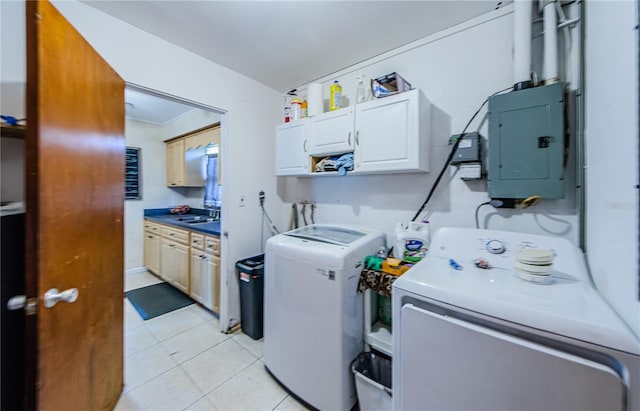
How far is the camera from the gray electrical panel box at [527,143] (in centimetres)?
120

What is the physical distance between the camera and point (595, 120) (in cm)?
102

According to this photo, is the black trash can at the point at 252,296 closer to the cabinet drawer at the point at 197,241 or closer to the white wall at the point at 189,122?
the cabinet drawer at the point at 197,241

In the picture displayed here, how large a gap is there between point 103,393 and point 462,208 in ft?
8.13

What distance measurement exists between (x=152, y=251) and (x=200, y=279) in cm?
154

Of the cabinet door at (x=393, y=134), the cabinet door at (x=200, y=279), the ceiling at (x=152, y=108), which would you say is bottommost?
the cabinet door at (x=200, y=279)

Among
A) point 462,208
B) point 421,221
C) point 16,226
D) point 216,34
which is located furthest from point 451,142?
point 16,226

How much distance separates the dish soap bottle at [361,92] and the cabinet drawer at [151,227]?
10.7 feet

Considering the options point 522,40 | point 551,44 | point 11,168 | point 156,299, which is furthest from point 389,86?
point 156,299

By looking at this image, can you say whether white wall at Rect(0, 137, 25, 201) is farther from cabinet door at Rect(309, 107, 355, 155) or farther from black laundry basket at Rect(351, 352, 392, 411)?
black laundry basket at Rect(351, 352, 392, 411)

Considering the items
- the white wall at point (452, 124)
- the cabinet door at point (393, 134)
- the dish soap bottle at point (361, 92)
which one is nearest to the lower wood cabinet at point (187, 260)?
the white wall at point (452, 124)

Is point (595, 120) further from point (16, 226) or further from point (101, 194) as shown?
point (16, 226)

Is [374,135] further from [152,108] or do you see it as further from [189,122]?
[152,108]

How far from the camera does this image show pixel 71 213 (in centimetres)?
102

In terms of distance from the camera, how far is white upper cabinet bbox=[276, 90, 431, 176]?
153cm
